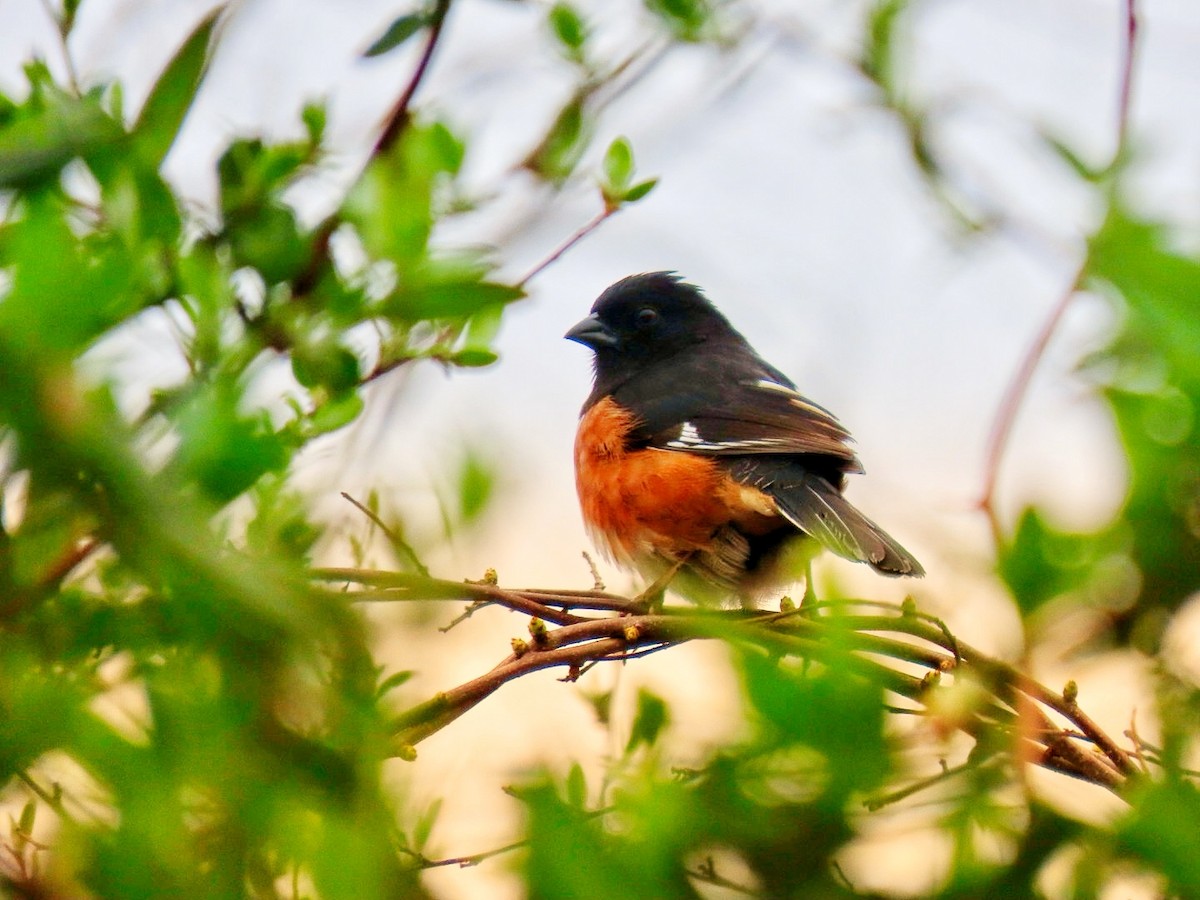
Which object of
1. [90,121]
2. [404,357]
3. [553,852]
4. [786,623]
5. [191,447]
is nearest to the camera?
[553,852]

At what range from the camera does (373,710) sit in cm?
86

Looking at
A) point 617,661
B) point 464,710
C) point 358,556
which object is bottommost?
point 617,661

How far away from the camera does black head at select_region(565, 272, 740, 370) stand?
476 cm

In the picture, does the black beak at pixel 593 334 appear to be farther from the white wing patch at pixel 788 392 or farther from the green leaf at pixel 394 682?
the green leaf at pixel 394 682

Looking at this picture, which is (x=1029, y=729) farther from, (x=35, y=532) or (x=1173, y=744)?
(x=35, y=532)

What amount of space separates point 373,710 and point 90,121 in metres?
0.60

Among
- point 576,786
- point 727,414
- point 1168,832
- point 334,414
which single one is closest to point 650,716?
point 576,786

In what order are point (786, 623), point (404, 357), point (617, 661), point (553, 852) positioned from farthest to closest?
point (617, 661) → point (404, 357) → point (786, 623) → point (553, 852)

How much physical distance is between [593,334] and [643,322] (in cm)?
20

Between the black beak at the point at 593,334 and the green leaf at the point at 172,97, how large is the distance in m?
3.35

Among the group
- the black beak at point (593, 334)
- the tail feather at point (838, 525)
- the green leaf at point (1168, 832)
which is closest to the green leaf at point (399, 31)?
the green leaf at point (1168, 832)

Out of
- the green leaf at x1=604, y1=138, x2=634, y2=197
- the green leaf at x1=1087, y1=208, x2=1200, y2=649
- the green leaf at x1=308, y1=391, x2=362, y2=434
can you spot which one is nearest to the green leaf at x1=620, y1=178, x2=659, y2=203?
the green leaf at x1=604, y1=138, x2=634, y2=197

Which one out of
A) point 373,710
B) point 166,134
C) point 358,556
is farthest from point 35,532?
point 166,134

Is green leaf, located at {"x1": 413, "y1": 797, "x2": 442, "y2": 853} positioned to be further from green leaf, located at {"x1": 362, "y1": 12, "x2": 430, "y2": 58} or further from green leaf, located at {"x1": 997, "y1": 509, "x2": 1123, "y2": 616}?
green leaf, located at {"x1": 362, "y1": 12, "x2": 430, "y2": 58}
